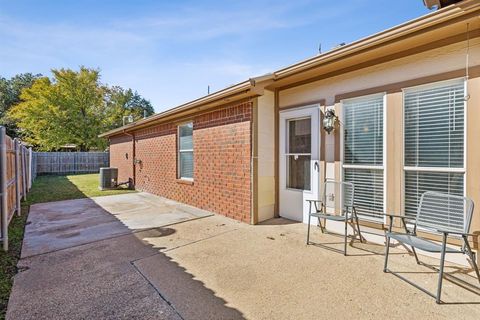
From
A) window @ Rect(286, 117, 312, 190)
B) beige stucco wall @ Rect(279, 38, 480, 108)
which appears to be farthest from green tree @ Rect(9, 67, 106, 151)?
beige stucco wall @ Rect(279, 38, 480, 108)

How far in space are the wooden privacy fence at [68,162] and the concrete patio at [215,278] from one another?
62.3 feet

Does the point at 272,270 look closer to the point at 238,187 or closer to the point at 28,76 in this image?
the point at 238,187

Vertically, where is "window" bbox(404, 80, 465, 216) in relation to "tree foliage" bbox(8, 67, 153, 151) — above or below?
below

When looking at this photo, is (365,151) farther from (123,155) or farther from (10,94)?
(10,94)

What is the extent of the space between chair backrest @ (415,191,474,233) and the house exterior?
0.55 feet

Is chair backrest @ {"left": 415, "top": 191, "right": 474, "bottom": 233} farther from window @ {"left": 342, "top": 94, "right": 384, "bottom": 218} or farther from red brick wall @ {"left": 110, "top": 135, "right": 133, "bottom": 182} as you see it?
red brick wall @ {"left": 110, "top": 135, "right": 133, "bottom": 182}

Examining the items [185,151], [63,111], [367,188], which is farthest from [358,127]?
[63,111]

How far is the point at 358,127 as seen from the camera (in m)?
4.33

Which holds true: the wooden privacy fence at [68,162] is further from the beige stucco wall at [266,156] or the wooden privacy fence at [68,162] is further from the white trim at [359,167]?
the white trim at [359,167]

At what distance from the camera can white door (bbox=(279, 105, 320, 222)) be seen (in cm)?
500

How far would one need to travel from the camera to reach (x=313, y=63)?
428 cm

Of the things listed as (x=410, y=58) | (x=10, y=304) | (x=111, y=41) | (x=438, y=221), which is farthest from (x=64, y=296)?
(x=111, y=41)

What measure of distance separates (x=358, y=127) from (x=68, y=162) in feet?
77.6

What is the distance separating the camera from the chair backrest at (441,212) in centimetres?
323
